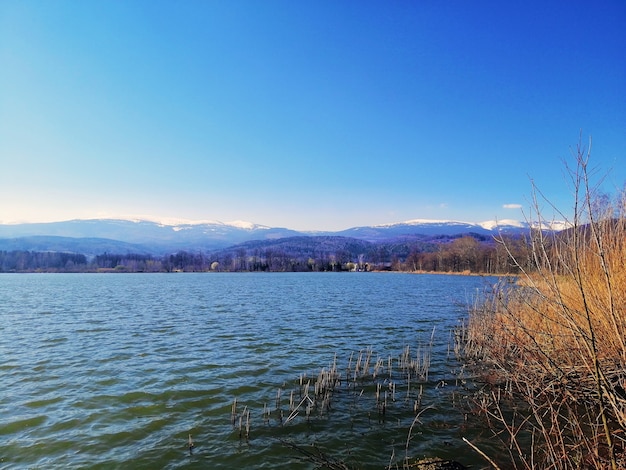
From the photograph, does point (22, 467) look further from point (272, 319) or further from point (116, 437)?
point (272, 319)

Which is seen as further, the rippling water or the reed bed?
the reed bed

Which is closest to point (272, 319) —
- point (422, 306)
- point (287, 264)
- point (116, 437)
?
point (422, 306)

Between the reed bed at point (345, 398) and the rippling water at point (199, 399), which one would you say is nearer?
the rippling water at point (199, 399)

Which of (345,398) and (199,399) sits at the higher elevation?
(199,399)

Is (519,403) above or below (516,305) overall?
below

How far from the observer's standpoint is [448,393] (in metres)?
10.8

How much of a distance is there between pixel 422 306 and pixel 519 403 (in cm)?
2383

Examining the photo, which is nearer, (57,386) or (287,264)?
(57,386)

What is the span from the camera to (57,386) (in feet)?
37.5

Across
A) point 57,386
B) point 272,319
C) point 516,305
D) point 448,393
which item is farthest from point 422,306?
point 57,386

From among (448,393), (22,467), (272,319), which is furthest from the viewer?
(272,319)

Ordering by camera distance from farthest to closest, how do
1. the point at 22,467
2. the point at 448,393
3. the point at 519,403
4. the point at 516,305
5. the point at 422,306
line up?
the point at 422,306
the point at 516,305
the point at 448,393
the point at 519,403
the point at 22,467

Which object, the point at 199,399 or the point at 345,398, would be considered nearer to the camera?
the point at 199,399

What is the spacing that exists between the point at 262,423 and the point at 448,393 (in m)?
5.57
